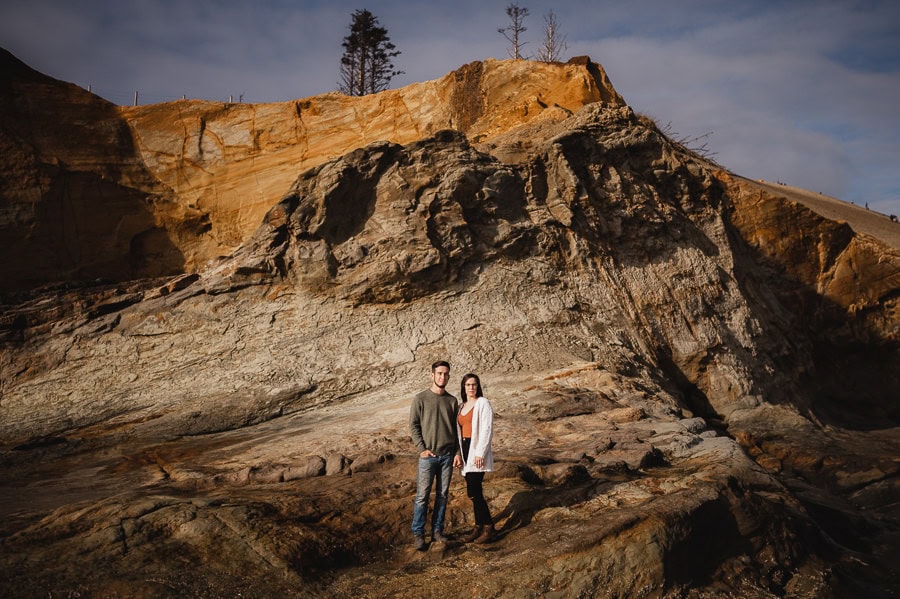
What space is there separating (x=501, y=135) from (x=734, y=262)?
5.97m

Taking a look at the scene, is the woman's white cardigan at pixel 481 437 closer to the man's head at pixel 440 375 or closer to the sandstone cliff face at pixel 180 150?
the man's head at pixel 440 375

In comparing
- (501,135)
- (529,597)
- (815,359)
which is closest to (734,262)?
(815,359)

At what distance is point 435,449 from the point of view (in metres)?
5.82

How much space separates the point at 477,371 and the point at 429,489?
563cm

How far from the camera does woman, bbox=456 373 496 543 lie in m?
5.83

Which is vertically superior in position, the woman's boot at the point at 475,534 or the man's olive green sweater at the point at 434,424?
the man's olive green sweater at the point at 434,424

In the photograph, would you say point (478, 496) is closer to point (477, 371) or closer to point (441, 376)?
point (441, 376)

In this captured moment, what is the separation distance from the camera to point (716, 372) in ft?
44.7

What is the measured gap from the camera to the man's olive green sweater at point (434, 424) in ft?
19.1

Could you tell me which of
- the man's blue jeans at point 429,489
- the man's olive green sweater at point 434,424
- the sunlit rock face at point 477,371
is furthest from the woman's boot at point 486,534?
the man's olive green sweater at point 434,424

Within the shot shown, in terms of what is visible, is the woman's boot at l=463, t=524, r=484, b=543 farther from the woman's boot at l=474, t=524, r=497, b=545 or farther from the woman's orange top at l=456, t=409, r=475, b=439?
the woman's orange top at l=456, t=409, r=475, b=439

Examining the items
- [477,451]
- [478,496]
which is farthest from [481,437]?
[478,496]

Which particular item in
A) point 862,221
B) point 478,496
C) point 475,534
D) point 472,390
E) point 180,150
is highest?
point 180,150

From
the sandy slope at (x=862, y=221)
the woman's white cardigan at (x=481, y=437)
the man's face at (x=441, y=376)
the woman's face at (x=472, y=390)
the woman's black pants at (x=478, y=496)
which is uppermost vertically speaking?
the sandy slope at (x=862, y=221)
